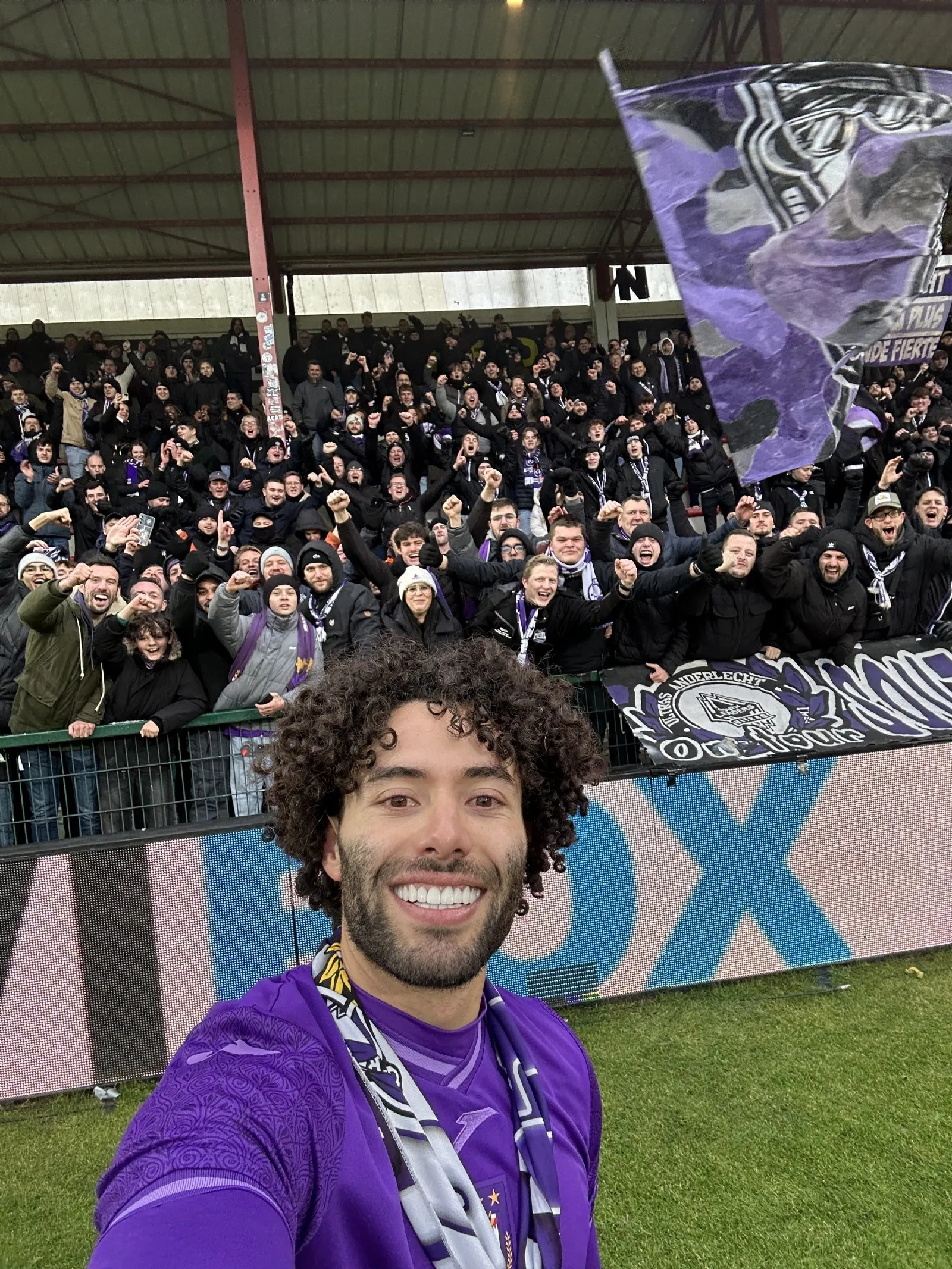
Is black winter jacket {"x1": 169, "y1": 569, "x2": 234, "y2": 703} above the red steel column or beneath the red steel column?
beneath

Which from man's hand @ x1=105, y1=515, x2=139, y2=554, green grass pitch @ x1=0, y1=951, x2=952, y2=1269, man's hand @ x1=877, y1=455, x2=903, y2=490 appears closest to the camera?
green grass pitch @ x1=0, y1=951, x2=952, y2=1269

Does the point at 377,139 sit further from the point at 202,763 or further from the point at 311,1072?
the point at 311,1072

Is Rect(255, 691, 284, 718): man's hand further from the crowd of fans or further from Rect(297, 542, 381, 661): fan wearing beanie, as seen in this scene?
Rect(297, 542, 381, 661): fan wearing beanie

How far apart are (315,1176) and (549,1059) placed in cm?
63

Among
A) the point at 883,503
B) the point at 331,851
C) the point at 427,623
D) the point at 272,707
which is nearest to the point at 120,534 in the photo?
the point at 272,707

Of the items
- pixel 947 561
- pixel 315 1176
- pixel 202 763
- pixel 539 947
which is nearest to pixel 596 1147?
pixel 315 1176

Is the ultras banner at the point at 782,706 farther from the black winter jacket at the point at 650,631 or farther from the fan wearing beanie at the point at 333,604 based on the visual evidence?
the fan wearing beanie at the point at 333,604

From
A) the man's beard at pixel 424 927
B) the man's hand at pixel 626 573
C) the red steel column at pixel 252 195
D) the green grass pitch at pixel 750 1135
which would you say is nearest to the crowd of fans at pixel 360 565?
the man's hand at pixel 626 573

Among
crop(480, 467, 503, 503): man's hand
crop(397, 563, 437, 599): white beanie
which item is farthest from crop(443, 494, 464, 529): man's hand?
crop(397, 563, 437, 599): white beanie

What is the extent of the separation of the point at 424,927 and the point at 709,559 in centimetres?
Answer: 404

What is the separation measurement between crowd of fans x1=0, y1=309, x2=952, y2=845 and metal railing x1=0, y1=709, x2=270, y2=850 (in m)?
0.01

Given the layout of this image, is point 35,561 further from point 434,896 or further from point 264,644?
point 434,896

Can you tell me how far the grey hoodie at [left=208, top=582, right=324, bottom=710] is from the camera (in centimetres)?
502

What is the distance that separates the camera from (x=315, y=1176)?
43.4 inches
